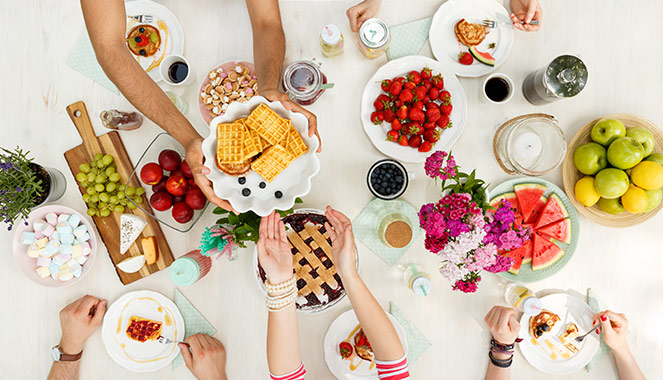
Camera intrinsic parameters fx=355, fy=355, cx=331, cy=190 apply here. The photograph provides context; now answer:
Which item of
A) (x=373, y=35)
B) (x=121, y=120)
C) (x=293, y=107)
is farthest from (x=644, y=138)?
(x=121, y=120)

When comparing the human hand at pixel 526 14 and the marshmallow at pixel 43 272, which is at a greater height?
the human hand at pixel 526 14

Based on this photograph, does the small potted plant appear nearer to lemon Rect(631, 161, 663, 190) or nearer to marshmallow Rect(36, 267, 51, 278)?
marshmallow Rect(36, 267, 51, 278)

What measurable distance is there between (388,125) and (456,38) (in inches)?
16.5

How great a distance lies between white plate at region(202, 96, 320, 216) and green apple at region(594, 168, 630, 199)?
976 millimetres

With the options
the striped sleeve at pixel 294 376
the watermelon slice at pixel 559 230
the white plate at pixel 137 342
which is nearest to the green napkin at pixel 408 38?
the watermelon slice at pixel 559 230

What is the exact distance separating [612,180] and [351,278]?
93cm

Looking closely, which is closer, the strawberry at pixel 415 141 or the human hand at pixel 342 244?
the human hand at pixel 342 244

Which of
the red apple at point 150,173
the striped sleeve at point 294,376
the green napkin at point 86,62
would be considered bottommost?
the striped sleeve at point 294,376

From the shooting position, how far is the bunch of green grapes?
127 cm

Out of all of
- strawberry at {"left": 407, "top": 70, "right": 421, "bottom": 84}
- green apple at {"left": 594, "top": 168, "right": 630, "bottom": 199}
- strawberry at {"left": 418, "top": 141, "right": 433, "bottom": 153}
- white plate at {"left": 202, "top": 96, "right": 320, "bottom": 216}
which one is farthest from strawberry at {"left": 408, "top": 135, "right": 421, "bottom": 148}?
green apple at {"left": 594, "top": 168, "right": 630, "bottom": 199}

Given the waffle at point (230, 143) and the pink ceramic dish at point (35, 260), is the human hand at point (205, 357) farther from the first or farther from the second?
the waffle at point (230, 143)

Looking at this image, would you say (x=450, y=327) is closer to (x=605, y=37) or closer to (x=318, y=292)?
(x=318, y=292)

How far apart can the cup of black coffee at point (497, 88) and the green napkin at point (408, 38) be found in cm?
28

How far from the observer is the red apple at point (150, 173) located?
1.24 m
